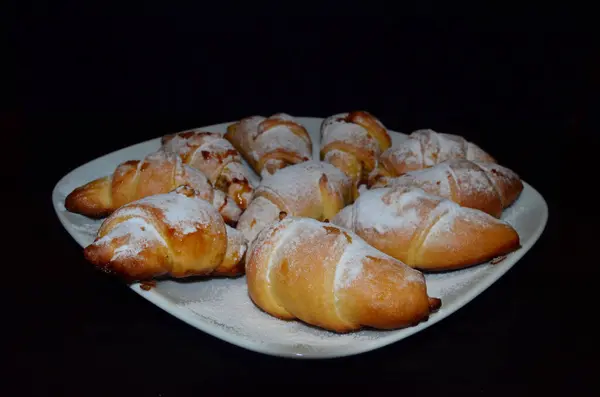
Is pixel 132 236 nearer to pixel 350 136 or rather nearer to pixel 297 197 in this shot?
pixel 297 197

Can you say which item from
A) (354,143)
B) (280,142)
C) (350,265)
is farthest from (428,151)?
(350,265)

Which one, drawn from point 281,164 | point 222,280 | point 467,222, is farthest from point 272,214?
point 467,222

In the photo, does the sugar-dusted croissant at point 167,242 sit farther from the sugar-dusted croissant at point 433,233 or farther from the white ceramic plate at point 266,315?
the sugar-dusted croissant at point 433,233

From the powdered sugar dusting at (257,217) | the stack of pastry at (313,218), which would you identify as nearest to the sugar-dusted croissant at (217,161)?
the stack of pastry at (313,218)

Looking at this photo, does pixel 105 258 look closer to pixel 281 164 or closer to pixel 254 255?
pixel 254 255

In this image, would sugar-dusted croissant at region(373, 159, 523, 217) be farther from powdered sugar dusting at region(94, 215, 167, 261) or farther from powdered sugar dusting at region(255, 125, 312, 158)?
powdered sugar dusting at region(94, 215, 167, 261)
